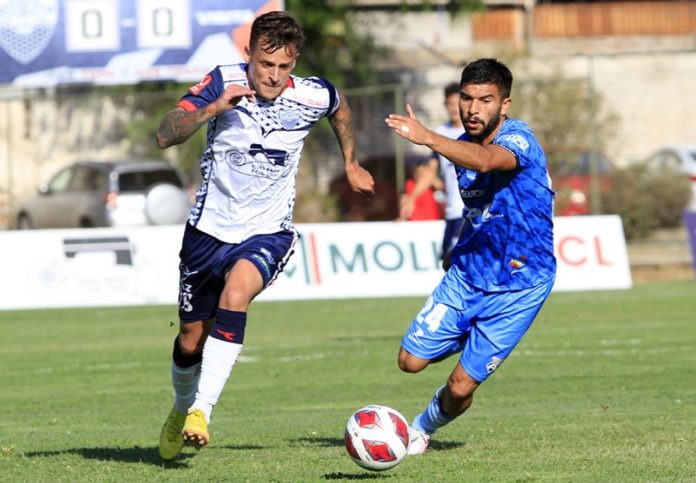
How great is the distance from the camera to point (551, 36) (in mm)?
44219

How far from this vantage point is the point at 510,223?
737cm

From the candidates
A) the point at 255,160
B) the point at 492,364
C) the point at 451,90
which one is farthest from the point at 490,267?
the point at 451,90

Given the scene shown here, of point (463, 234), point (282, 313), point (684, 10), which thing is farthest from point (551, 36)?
point (463, 234)

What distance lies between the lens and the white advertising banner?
62.5ft

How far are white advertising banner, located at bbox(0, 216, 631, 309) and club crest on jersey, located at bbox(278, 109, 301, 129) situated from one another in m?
11.7

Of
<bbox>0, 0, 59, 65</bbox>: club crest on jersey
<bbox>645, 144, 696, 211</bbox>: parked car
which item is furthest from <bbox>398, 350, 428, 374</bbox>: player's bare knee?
<bbox>645, 144, 696, 211</bbox>: parked car

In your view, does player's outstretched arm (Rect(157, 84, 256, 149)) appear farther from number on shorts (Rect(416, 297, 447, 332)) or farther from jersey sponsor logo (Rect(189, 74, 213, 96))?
number on shorts (Rect(416, 297, 447, 332))

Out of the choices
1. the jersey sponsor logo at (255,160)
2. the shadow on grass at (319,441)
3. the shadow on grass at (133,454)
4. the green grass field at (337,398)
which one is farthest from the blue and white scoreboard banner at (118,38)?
the jersey sponsor logo at (255,160)

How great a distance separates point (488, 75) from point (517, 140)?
338mm

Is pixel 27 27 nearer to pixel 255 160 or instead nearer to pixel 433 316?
pixel 255 160

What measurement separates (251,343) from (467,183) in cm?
780

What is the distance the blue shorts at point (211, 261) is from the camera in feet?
23.9

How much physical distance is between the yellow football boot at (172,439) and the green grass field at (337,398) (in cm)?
9

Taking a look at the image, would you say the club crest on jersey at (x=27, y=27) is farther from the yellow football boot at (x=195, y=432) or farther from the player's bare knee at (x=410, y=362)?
the yellow football boot at (x=195, y=432)
